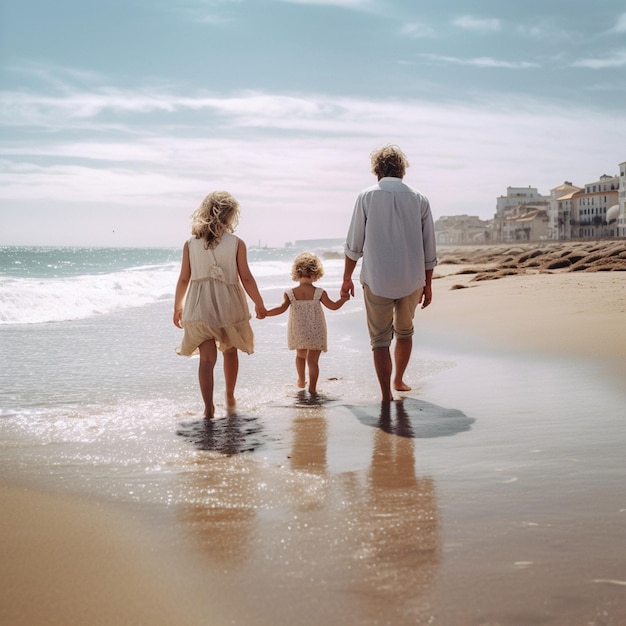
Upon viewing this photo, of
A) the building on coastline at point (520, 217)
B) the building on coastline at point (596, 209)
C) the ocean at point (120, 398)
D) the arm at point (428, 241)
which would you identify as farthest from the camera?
the building on coastline at point (520, 217)

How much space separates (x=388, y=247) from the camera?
5.63 metres

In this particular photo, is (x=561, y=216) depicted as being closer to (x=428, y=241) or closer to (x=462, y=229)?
(x=462, y=229)

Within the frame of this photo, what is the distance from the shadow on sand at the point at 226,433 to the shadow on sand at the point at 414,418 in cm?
74

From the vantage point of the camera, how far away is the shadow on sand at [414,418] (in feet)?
14.4

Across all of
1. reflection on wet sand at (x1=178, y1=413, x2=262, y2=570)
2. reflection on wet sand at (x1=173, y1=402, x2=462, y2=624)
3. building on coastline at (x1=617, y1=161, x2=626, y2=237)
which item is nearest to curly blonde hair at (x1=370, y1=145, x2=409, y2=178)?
reflection on wet sand at (x1=178, y1=413, x2=262, y2=570)

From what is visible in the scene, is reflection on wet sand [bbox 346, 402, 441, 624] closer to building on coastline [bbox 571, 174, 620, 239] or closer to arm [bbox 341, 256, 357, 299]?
arm [bbox 341, 256, 357, 299]

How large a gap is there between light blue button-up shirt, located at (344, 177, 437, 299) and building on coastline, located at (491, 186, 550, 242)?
113 metres

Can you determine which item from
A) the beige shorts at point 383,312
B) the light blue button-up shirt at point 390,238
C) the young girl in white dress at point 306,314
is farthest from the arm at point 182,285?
the beige shorts at point 383,312

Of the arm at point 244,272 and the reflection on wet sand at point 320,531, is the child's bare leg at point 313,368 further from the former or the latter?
the reflection on wet sand at point 320,531

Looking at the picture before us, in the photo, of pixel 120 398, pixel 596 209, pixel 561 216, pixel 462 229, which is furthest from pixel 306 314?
pixel 462 229

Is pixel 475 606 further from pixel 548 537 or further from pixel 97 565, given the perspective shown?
pixel 97 565

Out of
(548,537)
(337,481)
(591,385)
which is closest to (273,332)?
(591,385)

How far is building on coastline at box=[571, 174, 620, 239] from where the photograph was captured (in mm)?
94812

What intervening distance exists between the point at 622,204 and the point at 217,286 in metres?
90.3
